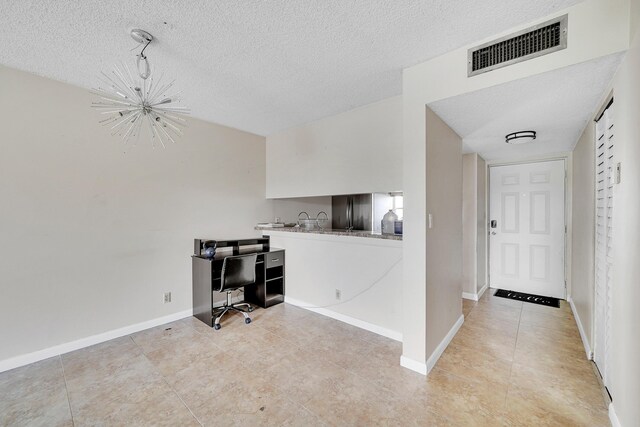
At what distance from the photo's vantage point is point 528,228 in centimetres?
398

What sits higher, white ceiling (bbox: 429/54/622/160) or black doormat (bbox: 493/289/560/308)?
white ceiling (bbox: 429/54/622/160)

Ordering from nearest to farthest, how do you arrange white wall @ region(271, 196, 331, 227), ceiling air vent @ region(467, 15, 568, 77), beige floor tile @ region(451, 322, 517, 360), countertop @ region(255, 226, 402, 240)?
1. ceiling air vent @ region(467, 15, 568, 77)
2. beige floor tile @ region(451, 322, 517, 360)
3. countertop @ region(255, 226, 402, 240)
4. white wall @ region(271, 196, 331, 227)

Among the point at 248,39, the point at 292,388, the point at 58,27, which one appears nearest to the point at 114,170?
the point at 58,27

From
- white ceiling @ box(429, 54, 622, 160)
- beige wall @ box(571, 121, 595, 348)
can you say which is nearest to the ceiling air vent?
white ceiling @ box(429, 54, 622, 160)

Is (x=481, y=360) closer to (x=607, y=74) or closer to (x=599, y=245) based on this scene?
(x=599, y=245)

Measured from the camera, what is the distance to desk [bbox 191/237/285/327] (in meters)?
3.10

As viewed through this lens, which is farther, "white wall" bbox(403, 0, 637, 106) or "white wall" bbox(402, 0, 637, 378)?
"white wall" bbox(402, 0, 637, 378)

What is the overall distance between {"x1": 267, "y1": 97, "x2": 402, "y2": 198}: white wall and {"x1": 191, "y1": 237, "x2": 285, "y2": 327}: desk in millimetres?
889

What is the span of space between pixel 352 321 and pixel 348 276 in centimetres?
51

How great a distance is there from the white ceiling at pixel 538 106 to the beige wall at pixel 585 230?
0.22 meters

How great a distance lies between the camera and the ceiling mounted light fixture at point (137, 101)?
184 centimetres

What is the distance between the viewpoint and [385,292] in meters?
2.79

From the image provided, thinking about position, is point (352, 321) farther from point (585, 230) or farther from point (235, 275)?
point (585, 230)

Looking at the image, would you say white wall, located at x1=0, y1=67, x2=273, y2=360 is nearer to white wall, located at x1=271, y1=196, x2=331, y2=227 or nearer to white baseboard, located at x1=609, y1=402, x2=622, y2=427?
white wall, located at x1=271, y1=196, x2=331, y2=227
